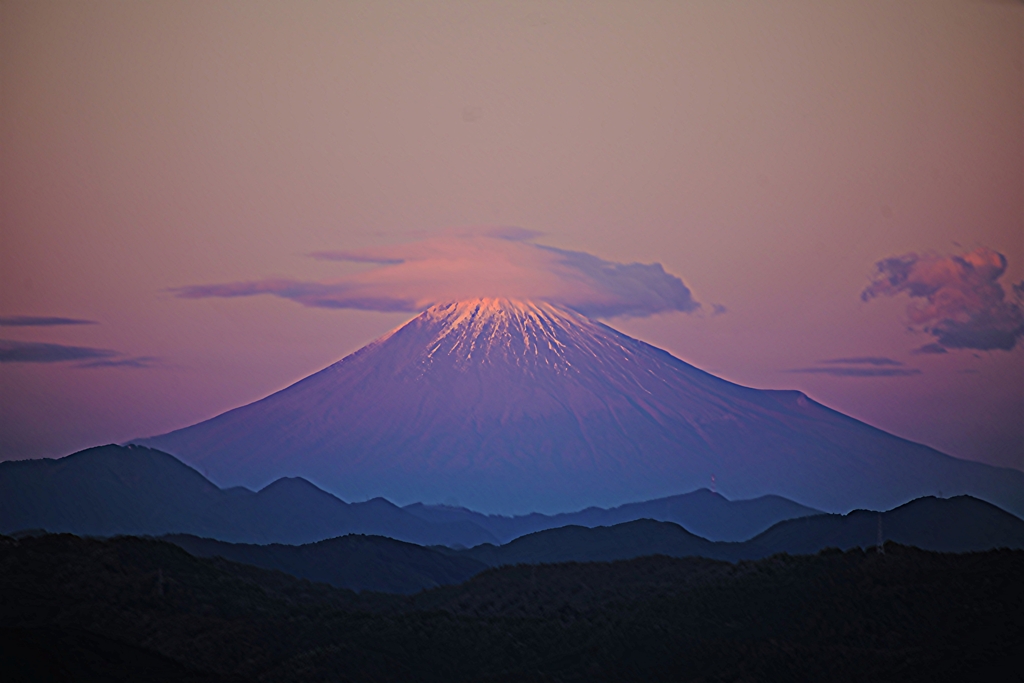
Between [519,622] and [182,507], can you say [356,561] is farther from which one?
[519,622]

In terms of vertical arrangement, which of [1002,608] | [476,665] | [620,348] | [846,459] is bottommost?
[476,665]

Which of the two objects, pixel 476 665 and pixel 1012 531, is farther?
pixel 1012 531

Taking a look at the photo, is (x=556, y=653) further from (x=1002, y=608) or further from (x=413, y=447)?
(x=413, y=447)

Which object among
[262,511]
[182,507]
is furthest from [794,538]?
[182,507]

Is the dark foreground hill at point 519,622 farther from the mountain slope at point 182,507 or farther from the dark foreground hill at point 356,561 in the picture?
the mountain slope at point 182,507

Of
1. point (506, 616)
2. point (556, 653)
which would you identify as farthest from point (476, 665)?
point (506, 616)
